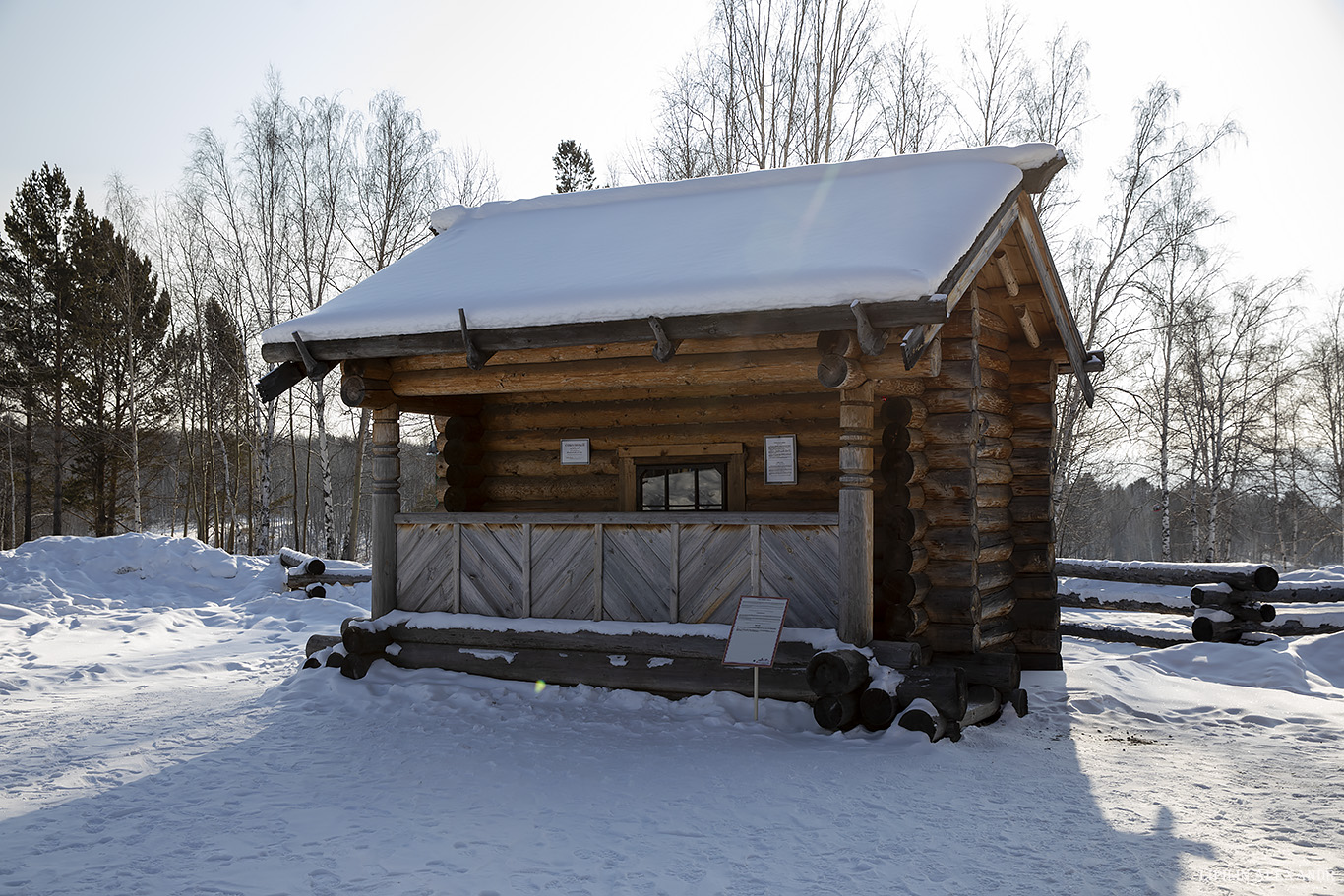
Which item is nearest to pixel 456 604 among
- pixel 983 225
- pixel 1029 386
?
pixel 983 225

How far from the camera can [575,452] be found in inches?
404

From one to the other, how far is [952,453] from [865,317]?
229 cm

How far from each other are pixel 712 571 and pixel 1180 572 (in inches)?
359

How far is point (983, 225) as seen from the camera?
750 cm

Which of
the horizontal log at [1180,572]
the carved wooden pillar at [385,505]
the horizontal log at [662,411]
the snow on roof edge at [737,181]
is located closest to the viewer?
the snow on roof edge at [737,181]

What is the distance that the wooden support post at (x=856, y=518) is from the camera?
24.2ft

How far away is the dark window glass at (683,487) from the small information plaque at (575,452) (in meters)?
0.62

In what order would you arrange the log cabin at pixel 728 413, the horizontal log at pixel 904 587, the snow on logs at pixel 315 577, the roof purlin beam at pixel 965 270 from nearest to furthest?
A: the roof purlin beam at pixel 965 270 < the log cabin at pixel 728 413 < the horizontal log at pixel 904 587 < the snow on logs at pixel 315 577

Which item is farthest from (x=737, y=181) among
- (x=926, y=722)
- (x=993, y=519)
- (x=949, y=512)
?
(x=926, y=722)

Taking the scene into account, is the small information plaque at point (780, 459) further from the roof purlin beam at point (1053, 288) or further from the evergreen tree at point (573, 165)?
the evergreen tree at point (573, 165)

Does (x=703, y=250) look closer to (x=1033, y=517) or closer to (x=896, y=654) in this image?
(x=896, y=654)

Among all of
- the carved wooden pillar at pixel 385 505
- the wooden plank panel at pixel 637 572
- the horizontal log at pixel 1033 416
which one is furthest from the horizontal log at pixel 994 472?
the carved wooden pillar at pixel 385 505

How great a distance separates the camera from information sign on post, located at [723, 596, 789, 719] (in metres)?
7.05

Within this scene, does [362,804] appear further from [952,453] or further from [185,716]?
[952,453]
